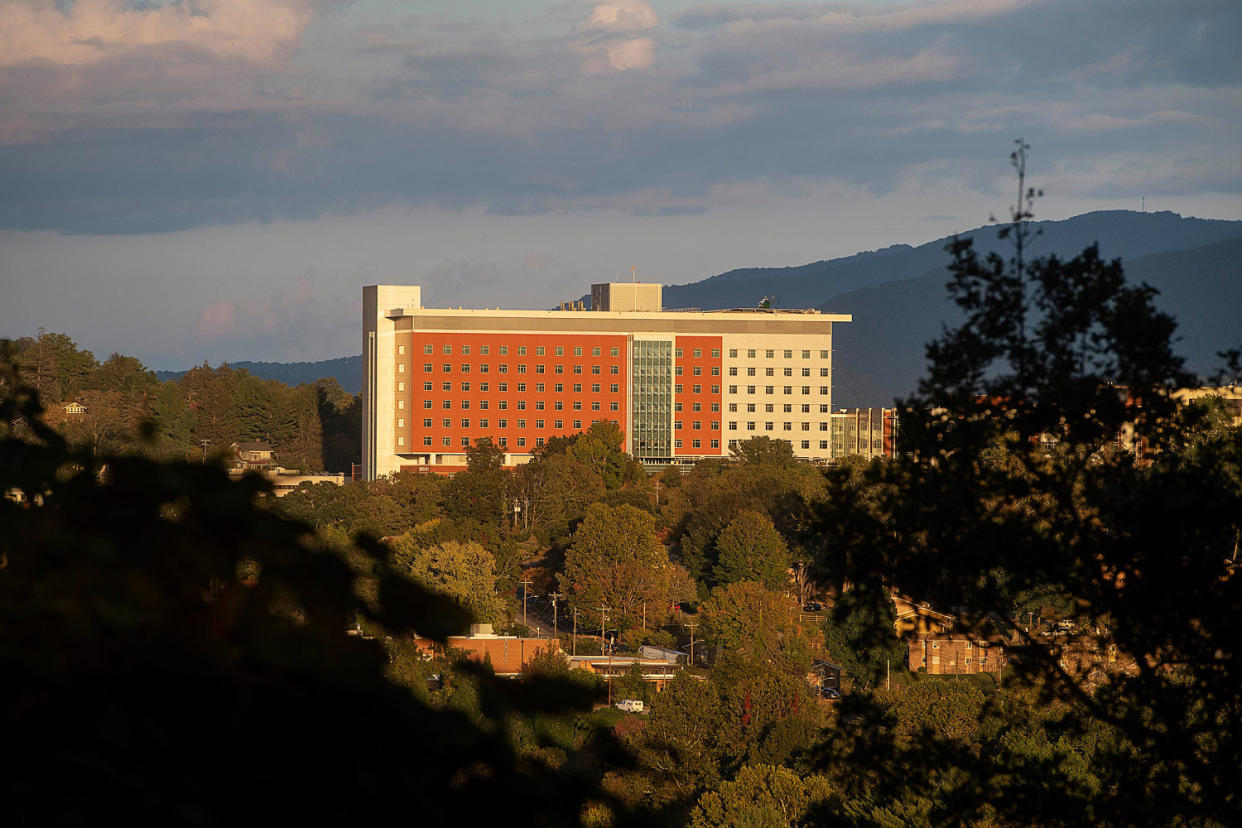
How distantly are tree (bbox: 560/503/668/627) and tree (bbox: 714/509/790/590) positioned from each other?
2.67 meters

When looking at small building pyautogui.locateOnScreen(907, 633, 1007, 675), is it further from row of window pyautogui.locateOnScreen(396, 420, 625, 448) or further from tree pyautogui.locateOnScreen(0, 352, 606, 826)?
row of window pyautogui.locateOnScreen(396, 420, 625, 448)

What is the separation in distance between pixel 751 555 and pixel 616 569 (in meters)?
6.78

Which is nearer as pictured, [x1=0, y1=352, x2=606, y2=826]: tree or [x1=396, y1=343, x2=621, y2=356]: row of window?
[x1=0, y1=352, x2=606, y2=826]: tree

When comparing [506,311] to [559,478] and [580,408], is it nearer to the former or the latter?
[580,408]

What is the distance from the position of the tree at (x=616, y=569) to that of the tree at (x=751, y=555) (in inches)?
105

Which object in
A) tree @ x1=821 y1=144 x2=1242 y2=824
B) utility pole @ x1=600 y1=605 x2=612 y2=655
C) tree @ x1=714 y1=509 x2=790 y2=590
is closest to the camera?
tree @ x1=821 y1=144 x2=1242 y2=824

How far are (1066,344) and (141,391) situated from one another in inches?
4159

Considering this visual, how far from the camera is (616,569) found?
5078 centimetres

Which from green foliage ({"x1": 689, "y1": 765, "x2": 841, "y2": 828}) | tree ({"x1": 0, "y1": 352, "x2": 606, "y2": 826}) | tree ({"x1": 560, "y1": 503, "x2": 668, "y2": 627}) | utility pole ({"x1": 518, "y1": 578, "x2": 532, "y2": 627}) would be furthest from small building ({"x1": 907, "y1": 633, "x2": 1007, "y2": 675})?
tree ({"x1": 0, "y1": 352, "x2": 606, "y2": 826})

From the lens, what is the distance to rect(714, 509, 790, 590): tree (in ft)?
177

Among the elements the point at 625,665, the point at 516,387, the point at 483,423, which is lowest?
the point at 625,665

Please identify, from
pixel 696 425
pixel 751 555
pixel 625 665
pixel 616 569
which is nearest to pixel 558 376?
pixel 696 425

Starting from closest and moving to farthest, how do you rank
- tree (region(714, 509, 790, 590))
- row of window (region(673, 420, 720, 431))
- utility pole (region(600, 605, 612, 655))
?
utility pole (region(600, 605, 612, 655))
tree (region(714, 509, 790, 590))
row of window (region(673, 420, 720, 431))

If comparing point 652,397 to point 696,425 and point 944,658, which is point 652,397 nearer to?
point 696,425
